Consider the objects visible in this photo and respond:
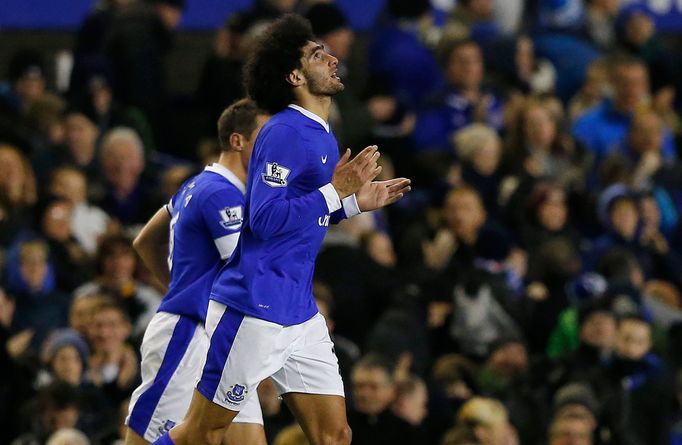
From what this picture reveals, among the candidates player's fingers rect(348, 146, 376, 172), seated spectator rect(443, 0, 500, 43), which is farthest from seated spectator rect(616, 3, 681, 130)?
player's fingers rect(348, 146, 376, 172)

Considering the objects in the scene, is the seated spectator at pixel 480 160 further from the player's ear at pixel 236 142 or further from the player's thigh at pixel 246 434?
the player's thigh at pixel 246 434

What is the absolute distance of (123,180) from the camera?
12.0m

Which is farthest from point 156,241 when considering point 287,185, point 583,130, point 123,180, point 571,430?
point 583,130

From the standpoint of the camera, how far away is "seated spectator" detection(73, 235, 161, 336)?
10656mm

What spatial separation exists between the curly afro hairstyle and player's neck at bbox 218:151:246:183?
51cm

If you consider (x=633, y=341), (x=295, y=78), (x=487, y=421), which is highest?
(x=295, y=78)

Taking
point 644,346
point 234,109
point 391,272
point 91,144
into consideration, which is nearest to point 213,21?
point 91,144

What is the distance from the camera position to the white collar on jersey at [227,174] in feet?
26.0

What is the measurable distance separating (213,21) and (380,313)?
4184 millimetres

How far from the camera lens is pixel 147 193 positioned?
12.1m

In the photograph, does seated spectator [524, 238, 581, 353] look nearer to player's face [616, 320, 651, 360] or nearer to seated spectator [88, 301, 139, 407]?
player's face [616, 320, 651, 360]

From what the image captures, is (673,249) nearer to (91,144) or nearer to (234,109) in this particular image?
(91,144)

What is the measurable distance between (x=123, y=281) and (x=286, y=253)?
142 inches

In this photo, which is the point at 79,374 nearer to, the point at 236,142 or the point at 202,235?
the point at 202,235
